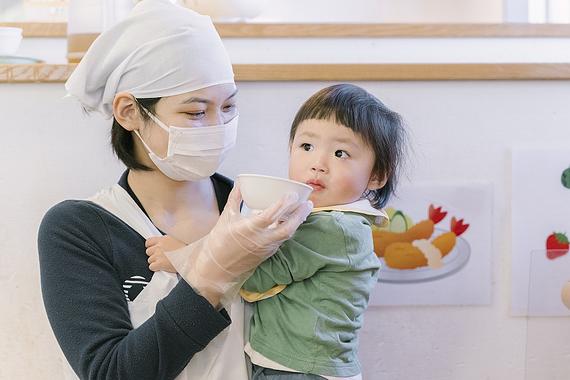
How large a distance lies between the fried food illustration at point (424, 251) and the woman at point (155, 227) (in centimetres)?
34

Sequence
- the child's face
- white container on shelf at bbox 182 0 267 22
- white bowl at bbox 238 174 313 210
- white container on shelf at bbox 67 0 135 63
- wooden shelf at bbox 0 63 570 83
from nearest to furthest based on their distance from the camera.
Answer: white bowl at bbox 238 174 313 210 → the child's face → wooden shelf at bbox 0 63 570 83 → white container on shelf at bbox 67 0 135 63 → white container on shelf at bbox 182 0 267 22

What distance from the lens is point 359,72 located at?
1.50 meters

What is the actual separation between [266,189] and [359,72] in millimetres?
409

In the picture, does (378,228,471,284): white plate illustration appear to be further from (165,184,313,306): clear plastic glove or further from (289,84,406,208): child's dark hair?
(165,184,313,306): clear plastic glove

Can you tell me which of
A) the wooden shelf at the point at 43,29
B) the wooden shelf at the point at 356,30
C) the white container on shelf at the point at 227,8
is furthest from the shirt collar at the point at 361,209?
the wooden shelf at the point at 43,29

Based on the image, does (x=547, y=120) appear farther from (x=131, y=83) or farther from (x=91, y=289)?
(x=91, y=289)

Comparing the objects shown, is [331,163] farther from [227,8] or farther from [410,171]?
[227,8]

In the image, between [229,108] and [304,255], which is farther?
[229,108]

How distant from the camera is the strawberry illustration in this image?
1534mm

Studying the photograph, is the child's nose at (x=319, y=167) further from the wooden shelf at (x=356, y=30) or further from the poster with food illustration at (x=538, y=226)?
the wooden shelf at (x=356, y=30)

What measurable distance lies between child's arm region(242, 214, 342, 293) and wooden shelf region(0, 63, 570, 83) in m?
0.34

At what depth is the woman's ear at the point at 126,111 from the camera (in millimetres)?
1295

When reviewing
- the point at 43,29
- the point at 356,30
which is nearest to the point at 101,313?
the point at 356,30

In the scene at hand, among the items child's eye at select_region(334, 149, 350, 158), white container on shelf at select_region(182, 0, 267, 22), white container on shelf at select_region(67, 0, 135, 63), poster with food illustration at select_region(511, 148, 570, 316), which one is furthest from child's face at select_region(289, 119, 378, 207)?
white container on shelf at select_region(182, 0, 267, 22)
